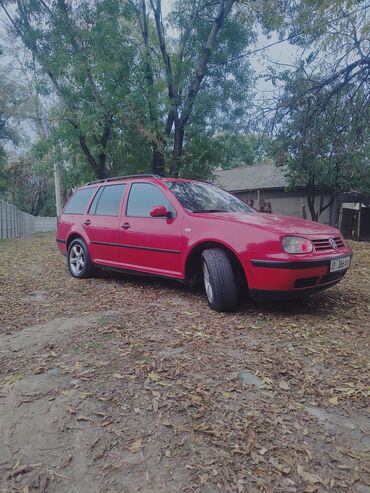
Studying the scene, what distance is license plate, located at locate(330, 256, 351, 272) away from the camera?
12.2 ft

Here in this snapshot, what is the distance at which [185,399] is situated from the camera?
227cm

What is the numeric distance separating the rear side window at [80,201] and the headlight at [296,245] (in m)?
3.63

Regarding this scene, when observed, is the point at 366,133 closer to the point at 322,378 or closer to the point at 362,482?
the point at 322,378

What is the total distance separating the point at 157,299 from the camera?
459 cm

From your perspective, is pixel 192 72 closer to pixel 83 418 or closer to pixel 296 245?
pixel 296 245

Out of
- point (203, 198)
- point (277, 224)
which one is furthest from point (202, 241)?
point (203, 198)

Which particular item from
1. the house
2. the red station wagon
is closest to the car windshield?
the red station wagon

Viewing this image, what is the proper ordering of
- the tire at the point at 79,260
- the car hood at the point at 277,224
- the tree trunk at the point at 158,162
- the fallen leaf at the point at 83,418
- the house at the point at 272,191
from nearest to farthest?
the fallen leaf at the point at 83,418
the car hood at the point at 277,224
the tire at the point at 79,260
the tree trunk at the point at 158,162
the house at the point at 272,191

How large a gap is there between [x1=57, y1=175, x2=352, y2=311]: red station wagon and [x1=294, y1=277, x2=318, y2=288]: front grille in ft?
0.04

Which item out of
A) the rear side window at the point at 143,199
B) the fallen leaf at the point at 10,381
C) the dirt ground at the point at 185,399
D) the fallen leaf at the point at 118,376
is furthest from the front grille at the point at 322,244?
the fallen leaf at the point at 10,381

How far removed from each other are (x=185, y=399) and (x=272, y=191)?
20617 millimetres

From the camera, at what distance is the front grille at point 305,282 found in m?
3.55

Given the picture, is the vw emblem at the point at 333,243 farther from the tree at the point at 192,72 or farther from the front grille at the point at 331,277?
the tree at the point at 192,72

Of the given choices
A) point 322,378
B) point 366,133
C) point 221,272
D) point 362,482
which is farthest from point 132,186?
point 366,133
